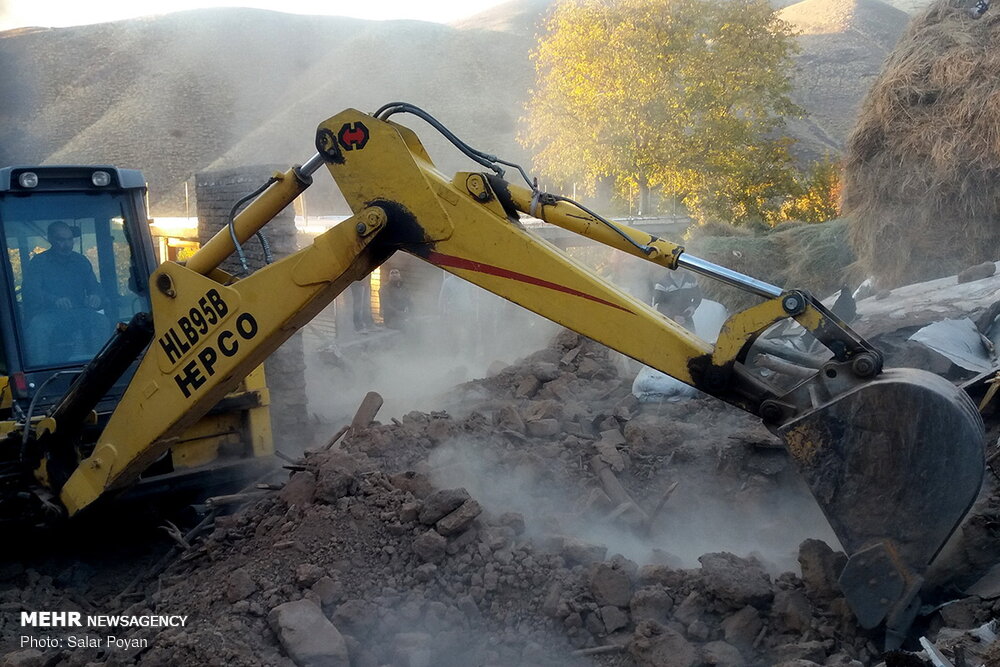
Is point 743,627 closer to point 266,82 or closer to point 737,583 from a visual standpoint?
point 737,583

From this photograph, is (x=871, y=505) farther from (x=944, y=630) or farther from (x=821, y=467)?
(x=944, y=630)

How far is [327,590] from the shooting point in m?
3.98

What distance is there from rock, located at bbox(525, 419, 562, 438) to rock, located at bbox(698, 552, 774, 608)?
250cm

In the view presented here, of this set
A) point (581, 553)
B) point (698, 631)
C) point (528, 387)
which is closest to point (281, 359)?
point (528, 387)

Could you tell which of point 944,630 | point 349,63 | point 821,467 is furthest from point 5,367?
point 349,63

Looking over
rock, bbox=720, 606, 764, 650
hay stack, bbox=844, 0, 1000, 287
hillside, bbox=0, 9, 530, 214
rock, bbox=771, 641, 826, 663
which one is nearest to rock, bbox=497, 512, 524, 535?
rock, bbox=720, 606, 764, 650

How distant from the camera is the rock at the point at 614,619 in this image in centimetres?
373

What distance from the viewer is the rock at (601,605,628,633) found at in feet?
12.2

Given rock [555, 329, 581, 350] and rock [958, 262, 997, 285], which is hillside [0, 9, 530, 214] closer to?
rock [555, 329, 581, 350]

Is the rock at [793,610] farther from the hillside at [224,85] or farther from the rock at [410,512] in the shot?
the hillside at [224,85]

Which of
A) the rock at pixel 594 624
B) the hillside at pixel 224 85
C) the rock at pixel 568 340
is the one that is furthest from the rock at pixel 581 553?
the hillside at pixel 224 85

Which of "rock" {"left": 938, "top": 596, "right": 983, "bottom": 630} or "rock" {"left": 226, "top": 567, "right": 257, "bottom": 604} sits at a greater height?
"rock" {"left": 938, "top": 596, "right": 983, "bottom": 630}

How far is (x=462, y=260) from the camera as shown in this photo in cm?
350

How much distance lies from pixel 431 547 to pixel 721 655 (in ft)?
4.75
